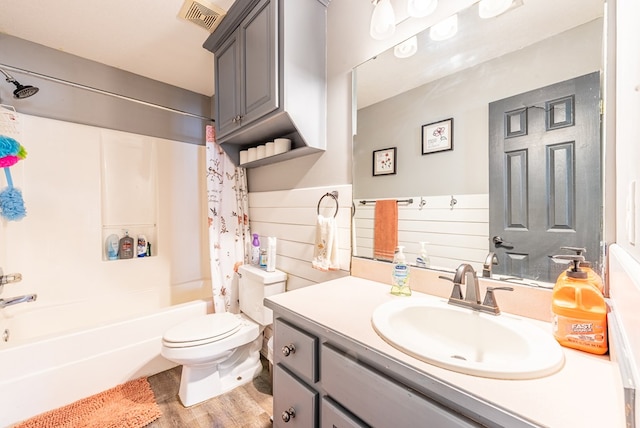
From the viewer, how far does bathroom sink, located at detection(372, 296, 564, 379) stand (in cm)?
59

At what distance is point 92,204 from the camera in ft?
6.98

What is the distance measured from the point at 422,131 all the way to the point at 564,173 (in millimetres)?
545

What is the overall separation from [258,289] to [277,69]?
1.36 meters

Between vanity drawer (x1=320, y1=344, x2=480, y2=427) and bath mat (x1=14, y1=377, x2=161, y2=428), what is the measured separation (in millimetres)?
1319

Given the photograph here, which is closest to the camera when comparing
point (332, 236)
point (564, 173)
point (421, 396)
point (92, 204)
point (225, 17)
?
point (421, 396)

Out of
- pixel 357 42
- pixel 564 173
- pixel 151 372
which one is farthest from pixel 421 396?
pixel 151 372

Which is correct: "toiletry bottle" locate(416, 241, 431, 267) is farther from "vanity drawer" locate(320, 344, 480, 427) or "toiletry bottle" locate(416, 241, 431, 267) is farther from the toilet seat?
the toilet seat

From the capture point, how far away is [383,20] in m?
1.20

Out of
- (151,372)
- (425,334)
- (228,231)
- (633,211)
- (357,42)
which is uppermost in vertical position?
(357,42)

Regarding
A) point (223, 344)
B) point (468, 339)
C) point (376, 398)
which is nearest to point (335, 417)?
point (376, 398)

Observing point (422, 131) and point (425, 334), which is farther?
point (422, 131)

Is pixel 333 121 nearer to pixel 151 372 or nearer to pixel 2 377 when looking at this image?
pixel 151 372

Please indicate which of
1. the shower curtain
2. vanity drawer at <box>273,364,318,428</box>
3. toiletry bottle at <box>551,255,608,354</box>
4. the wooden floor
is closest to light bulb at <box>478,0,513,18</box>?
toiletry bottle at <box>551,255,608,354</box>

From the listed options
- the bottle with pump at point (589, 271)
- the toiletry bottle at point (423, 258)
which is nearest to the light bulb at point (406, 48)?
Answer: the toiletry bottle at point (423, 258)
